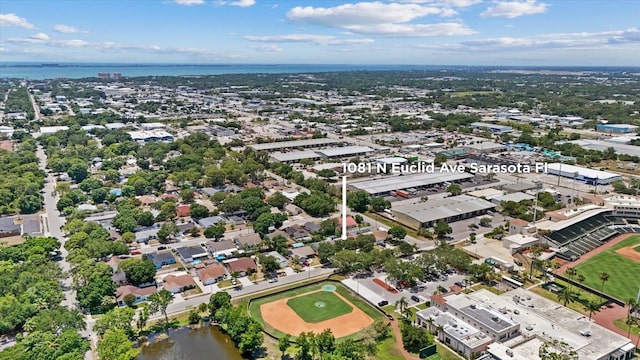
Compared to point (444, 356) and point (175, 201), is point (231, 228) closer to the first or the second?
point (175, 201)

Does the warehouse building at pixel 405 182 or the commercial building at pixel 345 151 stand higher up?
the commercial building at pixel 345 151

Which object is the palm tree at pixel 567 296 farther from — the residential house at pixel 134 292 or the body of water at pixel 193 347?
the residential house at pixel 134 292

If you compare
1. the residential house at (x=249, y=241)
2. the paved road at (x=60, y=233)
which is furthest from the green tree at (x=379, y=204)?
the paved road at (x=60, y=233)

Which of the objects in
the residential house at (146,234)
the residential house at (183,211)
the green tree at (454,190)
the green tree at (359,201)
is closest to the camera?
the residential house at (146,234)

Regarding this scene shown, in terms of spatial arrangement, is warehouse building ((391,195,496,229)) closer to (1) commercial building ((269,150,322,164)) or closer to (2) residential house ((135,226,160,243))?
(2) residential house ((135,226,160,243))

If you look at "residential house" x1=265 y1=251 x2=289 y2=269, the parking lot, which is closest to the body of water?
"residential house" x1=265 y1=251 x2=289 y2=269

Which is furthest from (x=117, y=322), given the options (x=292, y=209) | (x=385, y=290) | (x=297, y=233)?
(x=292, y=209)

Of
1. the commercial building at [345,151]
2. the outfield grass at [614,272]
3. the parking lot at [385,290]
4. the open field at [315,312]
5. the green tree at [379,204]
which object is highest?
the commercial building at [345,151]

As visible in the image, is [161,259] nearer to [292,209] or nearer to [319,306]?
[319,306]
